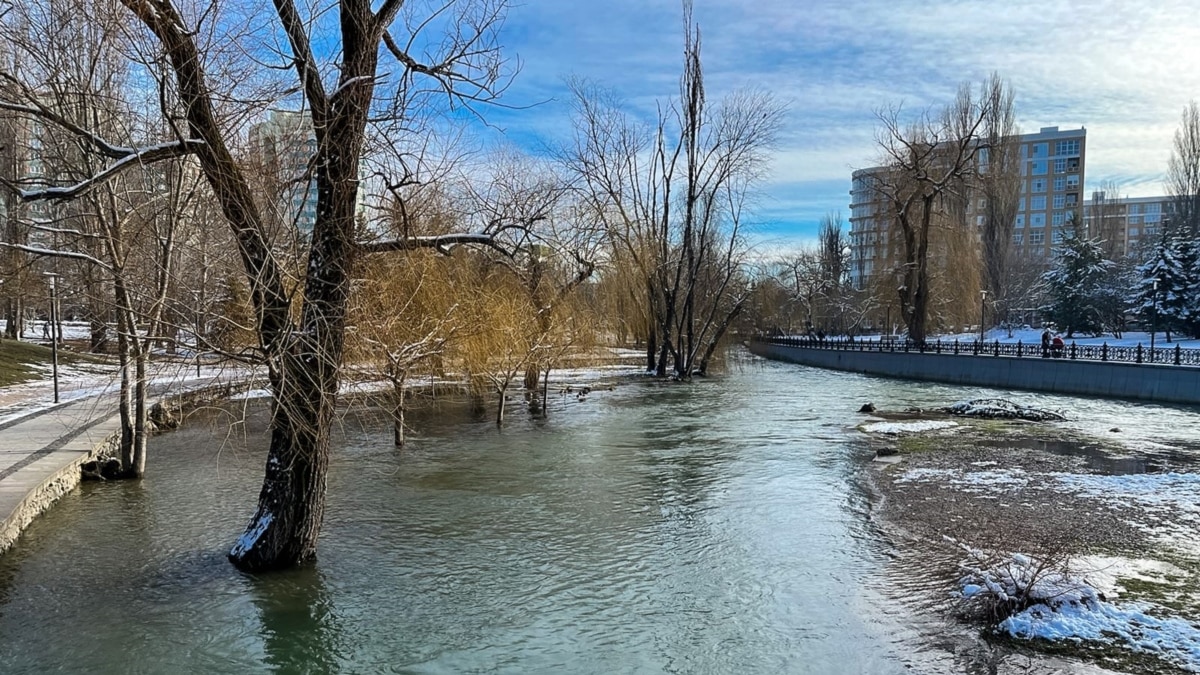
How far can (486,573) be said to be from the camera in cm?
820

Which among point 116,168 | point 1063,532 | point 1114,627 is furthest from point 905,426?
point 116,168

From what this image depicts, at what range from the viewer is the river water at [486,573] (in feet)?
20.7

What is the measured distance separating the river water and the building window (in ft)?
282

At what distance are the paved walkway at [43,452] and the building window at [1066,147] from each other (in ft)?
308

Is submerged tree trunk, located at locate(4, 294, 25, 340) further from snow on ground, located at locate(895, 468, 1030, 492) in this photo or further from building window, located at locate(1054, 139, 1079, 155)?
building window, located at locate(1054, 139, 1079, 155)

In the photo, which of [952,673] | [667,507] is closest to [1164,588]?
[952,673]

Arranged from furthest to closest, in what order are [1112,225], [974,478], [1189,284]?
1. [1112,225]
2. [1189,284]
3. [974,478]

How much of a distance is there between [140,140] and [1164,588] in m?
13.0

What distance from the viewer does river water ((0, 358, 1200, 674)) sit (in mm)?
6324

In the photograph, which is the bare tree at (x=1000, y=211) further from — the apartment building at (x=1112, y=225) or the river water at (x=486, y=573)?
the river water at (x=486, y=573)

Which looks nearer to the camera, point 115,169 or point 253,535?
point 115,169

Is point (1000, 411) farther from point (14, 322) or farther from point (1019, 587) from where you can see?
point (14, 322)

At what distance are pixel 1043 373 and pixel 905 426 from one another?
43.1 feet

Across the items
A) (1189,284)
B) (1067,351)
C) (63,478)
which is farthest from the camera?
(1189,284)
